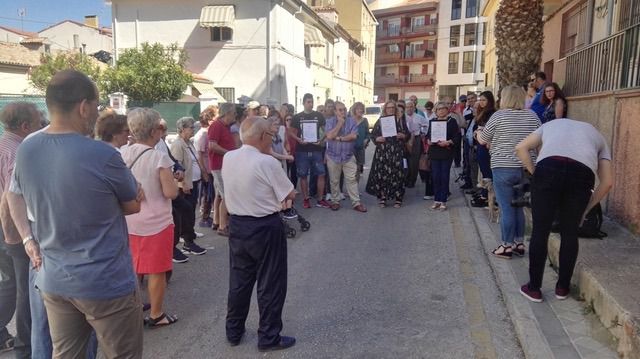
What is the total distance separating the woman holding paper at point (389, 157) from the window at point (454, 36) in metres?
50.1

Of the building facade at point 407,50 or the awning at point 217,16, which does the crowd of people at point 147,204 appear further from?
the building facade at point 407,50

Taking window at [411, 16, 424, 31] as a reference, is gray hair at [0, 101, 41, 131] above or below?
below

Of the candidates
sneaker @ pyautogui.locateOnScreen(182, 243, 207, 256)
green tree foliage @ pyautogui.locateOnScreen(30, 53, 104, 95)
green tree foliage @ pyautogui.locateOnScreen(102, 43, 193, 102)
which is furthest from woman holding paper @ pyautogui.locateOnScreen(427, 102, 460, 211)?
green tree foliage @ pyautogui.locateOnScreen(30, 53, 104, 95)

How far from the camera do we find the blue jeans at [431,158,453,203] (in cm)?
841

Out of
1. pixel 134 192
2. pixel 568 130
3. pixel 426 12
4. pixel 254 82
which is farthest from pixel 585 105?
pixel 426 12

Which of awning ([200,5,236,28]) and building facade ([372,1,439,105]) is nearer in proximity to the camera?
awning ([200,5,236,28])

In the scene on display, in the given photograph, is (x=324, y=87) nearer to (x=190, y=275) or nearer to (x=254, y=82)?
(x=254, y=82)

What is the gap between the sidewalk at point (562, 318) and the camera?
356 cm

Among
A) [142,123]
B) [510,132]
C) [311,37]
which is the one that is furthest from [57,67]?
[510,132]

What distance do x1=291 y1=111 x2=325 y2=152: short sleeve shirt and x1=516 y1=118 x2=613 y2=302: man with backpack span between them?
472cm

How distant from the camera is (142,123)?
12.6 ft

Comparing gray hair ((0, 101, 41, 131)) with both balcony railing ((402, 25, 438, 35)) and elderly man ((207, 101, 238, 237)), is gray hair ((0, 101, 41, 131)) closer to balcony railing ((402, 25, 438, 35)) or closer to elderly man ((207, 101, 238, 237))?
elderly man ((207, 101, 238, 237))

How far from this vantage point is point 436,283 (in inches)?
201

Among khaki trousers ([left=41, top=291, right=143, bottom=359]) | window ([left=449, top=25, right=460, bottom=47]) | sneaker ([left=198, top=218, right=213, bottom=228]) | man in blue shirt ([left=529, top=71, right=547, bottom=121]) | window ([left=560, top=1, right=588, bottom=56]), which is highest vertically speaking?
Result: window ([left=449, top=25, right=460, bottom=47])
